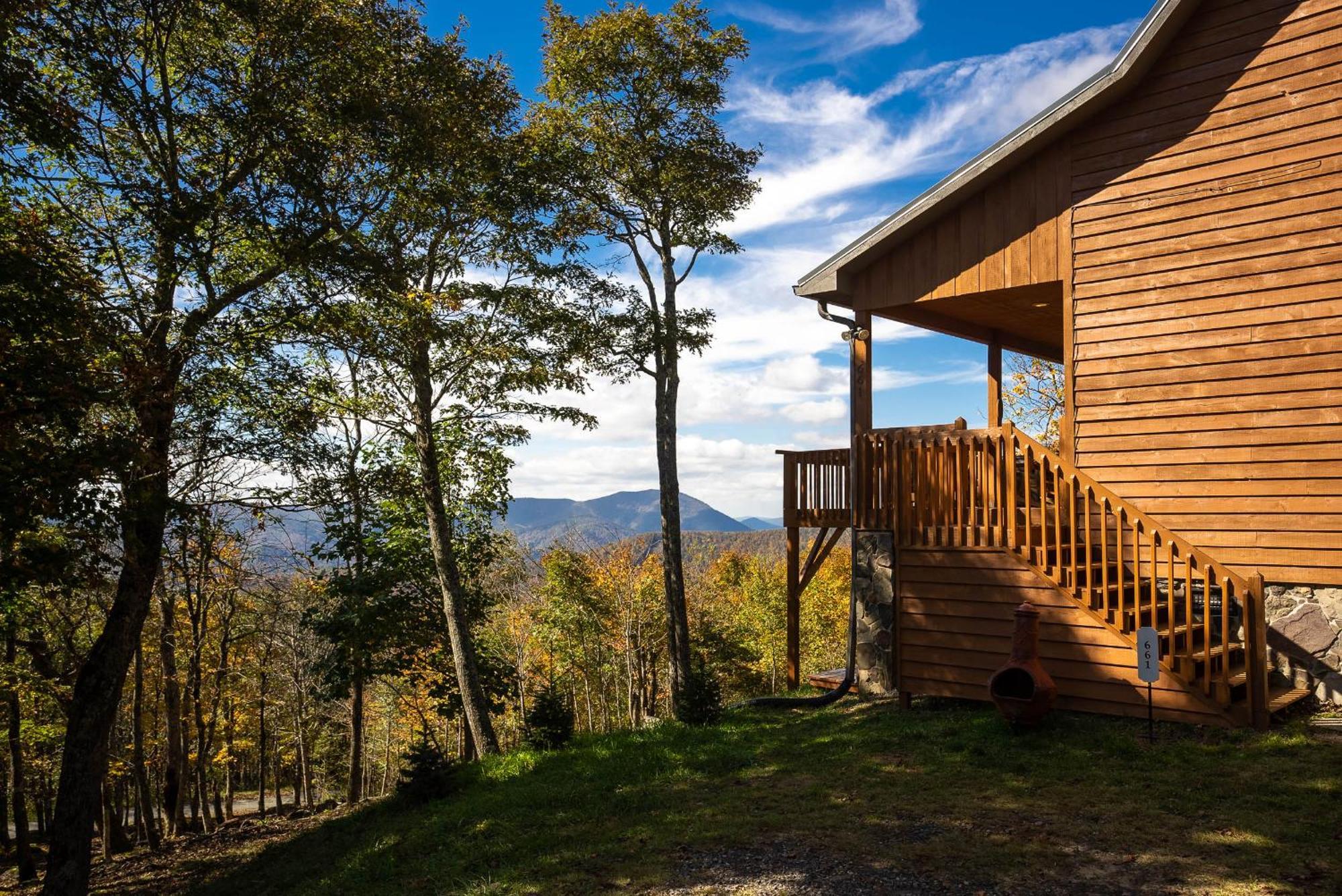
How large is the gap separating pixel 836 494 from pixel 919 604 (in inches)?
137

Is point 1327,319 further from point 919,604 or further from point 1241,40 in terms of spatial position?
point 919,604

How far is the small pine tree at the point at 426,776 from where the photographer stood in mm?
9836

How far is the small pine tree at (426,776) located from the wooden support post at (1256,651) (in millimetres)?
8200

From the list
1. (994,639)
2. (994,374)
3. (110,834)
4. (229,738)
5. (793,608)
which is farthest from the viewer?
(229,738)

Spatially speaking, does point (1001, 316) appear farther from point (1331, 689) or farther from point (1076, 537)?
point (1331, 689)

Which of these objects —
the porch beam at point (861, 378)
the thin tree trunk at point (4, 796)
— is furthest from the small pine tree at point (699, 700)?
the thin tree trunk at point (4, 796)

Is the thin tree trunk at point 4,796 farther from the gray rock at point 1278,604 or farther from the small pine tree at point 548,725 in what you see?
the gray rock at point 1278,604

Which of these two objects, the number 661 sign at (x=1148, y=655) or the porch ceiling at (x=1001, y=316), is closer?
the number 661 sign at (x=1148, y=655)

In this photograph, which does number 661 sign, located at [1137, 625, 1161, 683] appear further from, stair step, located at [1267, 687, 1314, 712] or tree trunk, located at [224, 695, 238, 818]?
tree trunk, located at [224, 695, 238, 818]

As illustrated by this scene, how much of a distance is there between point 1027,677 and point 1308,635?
255 cm

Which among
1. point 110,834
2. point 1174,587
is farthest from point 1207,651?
point 110,834

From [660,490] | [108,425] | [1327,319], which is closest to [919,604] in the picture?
[1327,319]

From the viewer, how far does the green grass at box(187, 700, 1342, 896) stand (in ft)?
15.6

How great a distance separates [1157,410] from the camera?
8266mm
